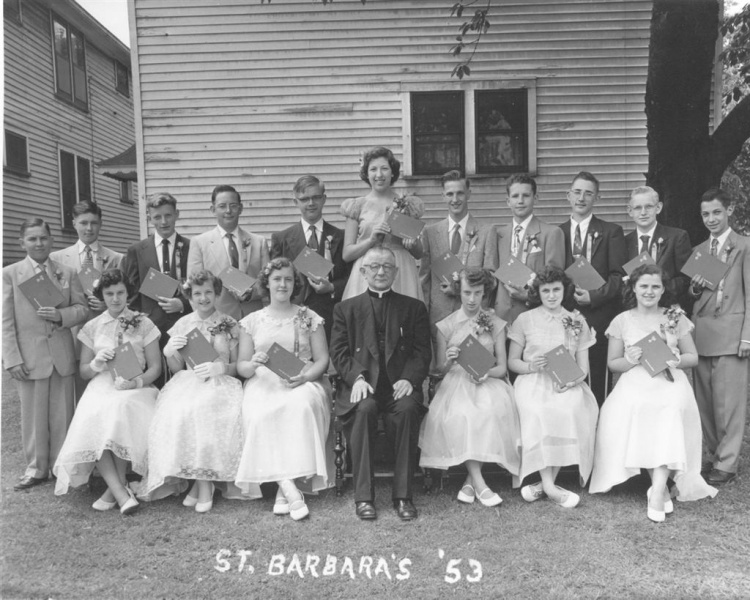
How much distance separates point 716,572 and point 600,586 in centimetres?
67

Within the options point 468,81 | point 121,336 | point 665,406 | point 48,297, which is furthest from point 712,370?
point 468,81

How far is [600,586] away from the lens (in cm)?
327

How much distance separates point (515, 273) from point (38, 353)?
11.6ft

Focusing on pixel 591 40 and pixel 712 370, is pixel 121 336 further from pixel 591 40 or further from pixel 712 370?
pixel 591 40

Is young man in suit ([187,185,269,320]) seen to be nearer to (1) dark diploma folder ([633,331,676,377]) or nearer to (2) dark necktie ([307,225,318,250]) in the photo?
(2) dark necktie ([307,225,318,250])

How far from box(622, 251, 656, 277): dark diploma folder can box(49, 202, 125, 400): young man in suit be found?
12.8 feet

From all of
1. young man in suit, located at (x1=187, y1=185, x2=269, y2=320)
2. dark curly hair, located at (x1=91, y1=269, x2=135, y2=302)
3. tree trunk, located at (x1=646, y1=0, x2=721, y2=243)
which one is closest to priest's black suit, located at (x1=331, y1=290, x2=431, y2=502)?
young man in suit, located at (x1=187, y1=185, x2=269, y2=320)

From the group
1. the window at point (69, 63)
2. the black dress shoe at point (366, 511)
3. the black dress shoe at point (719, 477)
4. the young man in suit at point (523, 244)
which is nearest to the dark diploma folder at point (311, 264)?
the young man in suit at point (523, 244)

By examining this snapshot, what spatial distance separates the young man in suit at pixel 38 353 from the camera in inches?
183

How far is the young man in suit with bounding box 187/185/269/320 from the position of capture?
16.6 feet

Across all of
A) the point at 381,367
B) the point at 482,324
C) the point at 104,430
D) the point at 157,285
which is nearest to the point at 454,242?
the point at 482,324

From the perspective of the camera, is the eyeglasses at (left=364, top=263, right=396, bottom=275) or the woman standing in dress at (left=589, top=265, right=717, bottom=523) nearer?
the woman standing in dress at (left=589, top=265, right=717, bottom=523)

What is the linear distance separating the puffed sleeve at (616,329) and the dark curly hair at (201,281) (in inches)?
112
